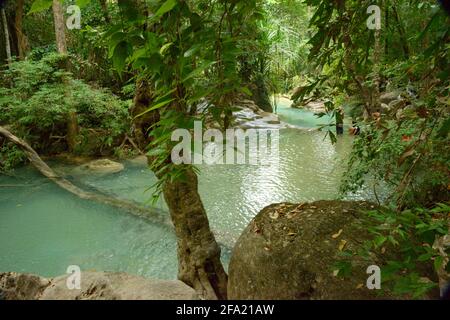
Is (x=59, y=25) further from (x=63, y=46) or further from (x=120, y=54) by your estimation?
(x=120, y=54)

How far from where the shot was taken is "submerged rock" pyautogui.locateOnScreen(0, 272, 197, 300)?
201cm

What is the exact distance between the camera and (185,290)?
2.08m

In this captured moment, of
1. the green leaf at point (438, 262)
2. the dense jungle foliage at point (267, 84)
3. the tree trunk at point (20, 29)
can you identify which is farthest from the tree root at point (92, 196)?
the tree trunk at point (20, 29)

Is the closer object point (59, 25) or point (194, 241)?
point (194, 241)

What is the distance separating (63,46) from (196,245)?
773 centimetres

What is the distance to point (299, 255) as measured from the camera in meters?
2.10

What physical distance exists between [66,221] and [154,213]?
1478 millimetres

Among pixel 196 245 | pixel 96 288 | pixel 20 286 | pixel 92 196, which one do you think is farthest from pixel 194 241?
pixel 92 196

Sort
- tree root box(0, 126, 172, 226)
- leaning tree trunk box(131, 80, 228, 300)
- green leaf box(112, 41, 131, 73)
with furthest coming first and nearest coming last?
tree root box(0, 126, 172, 226), leaning tree trunk box(131, 80, 228, 300), green leaf box(112, 41, 131, 73)

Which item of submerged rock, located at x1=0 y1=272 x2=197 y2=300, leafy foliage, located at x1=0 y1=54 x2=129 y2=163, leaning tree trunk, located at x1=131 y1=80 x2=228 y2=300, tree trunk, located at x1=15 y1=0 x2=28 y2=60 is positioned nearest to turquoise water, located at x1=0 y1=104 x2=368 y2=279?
leafy foliage, located at x1=0 y1=54 x2=129 y2=163

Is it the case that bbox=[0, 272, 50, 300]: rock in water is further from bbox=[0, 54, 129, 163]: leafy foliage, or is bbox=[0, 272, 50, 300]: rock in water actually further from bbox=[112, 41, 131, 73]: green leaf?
bbox=[0, 54, 129, 163]: leafy foliage

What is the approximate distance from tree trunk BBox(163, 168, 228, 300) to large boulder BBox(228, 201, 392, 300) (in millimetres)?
303

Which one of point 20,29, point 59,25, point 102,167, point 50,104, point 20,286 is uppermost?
point 20,29
